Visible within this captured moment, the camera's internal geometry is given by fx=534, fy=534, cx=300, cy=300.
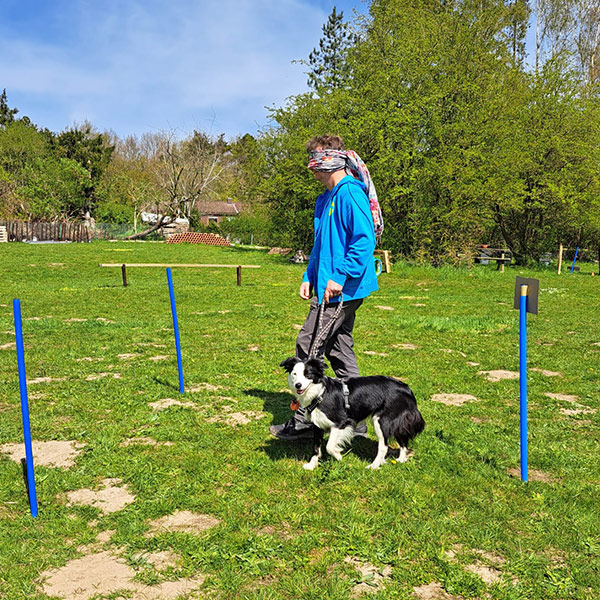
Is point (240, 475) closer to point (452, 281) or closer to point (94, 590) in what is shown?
point (94, 590)

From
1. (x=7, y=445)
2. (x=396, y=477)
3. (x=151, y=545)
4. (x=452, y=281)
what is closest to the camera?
(x=151, y=545)

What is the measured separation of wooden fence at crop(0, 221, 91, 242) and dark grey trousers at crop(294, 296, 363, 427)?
42.3 meters

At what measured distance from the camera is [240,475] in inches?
143

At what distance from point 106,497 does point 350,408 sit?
1686 mm

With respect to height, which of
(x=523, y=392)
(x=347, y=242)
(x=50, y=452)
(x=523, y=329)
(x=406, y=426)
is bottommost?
(x=50, y=452)

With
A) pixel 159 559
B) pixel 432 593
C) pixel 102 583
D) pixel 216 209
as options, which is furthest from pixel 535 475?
pixel 216 209

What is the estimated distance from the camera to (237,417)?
4797mm

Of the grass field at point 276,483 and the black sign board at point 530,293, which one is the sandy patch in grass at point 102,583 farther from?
the black sign board at point 530,293

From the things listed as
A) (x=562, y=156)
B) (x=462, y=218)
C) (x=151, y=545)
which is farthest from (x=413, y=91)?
(x=151, y=545)

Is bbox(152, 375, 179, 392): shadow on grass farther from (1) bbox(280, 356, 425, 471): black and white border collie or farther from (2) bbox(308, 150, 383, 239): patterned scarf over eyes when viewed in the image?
(2) bbox(308, 150, 383, 239): patterned scarf over eyes

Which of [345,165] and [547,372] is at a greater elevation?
[345,165]

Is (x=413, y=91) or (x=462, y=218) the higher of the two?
(x=413, y=91)

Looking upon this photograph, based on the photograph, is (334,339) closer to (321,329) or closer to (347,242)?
(321,329)

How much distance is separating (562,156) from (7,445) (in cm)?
2603
